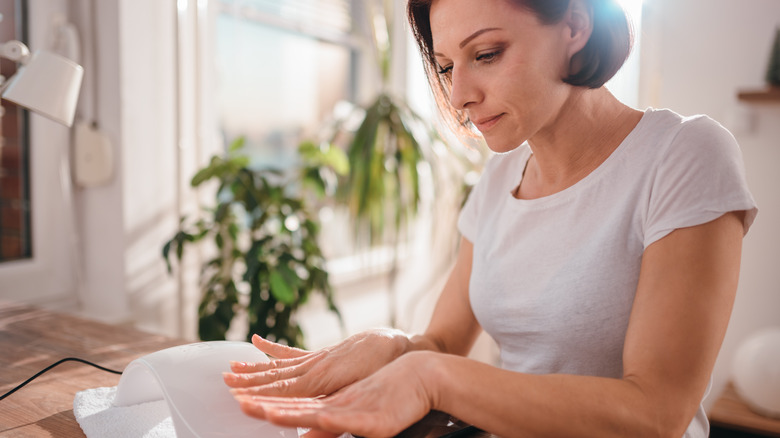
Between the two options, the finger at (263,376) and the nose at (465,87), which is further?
the nose at (465,87)

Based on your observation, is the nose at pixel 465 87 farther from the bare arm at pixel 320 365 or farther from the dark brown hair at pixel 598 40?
the bare arm at pixel 320 365

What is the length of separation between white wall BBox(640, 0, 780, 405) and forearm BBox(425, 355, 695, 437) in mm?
2117

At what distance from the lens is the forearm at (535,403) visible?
24.7 inches

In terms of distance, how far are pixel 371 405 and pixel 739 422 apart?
1.95 meters

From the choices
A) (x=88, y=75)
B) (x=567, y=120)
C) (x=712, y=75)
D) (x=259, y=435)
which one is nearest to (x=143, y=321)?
(x=88, y=75)

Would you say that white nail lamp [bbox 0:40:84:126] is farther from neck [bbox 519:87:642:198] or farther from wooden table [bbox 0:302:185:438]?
neck [bbox 519:87:642:198]

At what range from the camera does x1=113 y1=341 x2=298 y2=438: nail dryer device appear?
0.64 m

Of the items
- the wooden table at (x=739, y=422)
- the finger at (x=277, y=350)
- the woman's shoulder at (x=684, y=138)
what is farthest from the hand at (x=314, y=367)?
the wooden table at (x=739, y=422)

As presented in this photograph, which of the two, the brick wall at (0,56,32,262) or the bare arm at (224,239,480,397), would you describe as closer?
the bare arm at (224,239,480,397)

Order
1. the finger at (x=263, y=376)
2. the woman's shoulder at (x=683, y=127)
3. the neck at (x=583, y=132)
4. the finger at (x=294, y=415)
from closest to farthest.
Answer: the finger at (x=294, y=415) → the finger at (x=263, y=376) → the woman's shoulder at (x=683, y=127) → the neck at (x=583, y=132)

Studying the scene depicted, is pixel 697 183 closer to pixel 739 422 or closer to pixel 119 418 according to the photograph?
pixel 119 418

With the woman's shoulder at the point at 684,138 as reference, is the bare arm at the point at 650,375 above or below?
below

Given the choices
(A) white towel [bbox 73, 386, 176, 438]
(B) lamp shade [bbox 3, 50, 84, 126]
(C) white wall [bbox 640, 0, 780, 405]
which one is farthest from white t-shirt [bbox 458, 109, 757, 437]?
(C) white wall [bbox 640, 0, 780, 405]

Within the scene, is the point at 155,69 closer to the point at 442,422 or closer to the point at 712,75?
the point at 442,422
